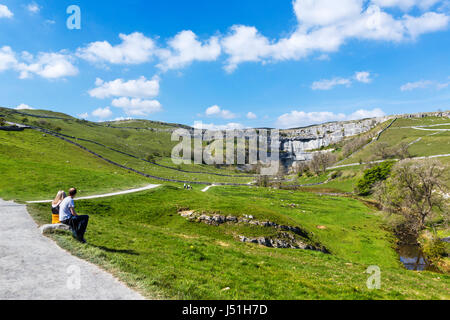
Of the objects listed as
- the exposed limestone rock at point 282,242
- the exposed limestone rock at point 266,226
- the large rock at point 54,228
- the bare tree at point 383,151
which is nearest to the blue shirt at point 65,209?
the large rock at point 54,228

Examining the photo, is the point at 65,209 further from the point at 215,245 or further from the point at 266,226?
the point at 266,226

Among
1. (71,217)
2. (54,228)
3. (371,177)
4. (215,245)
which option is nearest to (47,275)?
(71,217)

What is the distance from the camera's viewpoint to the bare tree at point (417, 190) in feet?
154

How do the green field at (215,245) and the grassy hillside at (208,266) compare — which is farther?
the green field at (215,245)

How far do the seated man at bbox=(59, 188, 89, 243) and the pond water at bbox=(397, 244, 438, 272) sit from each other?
47.4m

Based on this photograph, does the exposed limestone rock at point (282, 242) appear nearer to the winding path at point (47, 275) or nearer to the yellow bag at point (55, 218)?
the yellow bag at point (55, 218)

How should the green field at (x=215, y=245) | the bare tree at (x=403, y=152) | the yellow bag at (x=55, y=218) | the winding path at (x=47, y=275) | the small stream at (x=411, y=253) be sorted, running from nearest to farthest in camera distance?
the winding path at (x=47, y=275), the green field at (x=215, y=245), the yellow bag at (x=55, y=218), the small stream at (x=411, y=253), the bare tree at (x=403, y=152)

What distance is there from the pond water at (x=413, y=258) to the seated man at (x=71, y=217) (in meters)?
47.4

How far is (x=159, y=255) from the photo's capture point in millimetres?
15180

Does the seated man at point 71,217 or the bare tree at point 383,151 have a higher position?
the bare tree at point 383,151

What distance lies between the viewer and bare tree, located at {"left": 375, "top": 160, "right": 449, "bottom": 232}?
4702 cm

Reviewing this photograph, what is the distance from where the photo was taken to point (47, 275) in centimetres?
916

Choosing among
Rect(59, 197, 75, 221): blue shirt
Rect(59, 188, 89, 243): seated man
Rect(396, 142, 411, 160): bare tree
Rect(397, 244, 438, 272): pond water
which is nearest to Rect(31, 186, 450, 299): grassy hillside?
Rect(59, 188, 89, 243): seated man
